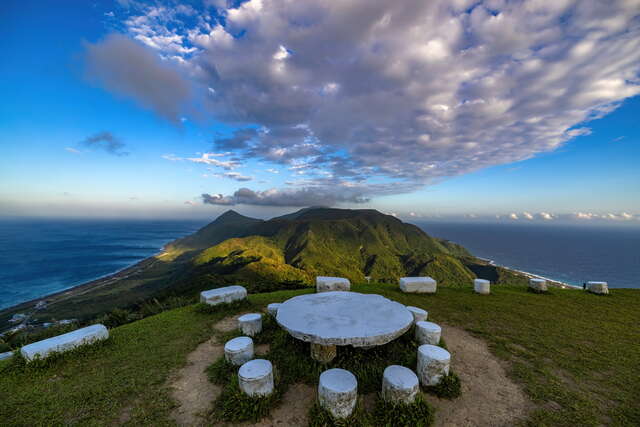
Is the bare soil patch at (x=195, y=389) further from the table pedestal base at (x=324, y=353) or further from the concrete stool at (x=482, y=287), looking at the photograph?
the concrete stool at (x=482, y=287)

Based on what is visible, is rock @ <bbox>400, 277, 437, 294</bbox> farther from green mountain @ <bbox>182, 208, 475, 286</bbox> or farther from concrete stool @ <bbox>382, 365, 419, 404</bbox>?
green mountain @ <bbox>182, 208, 475, 286</bbox>

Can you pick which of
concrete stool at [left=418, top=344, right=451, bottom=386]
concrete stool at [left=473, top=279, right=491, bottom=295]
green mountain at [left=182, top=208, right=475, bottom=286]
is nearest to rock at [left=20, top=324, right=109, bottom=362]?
concrete stool at [left=418, top=344, right=451, bottom=386]

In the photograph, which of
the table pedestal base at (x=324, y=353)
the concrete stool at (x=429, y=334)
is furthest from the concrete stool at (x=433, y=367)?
the table pedestal base at (x=324, y=353)

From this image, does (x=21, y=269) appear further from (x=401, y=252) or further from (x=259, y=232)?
(x=401, y=252)

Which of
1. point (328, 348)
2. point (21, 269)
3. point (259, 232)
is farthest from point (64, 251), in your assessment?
point (328, 348)

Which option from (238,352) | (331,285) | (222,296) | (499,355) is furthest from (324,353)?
(222,296)

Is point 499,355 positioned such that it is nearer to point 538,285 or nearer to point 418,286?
point 418,286
